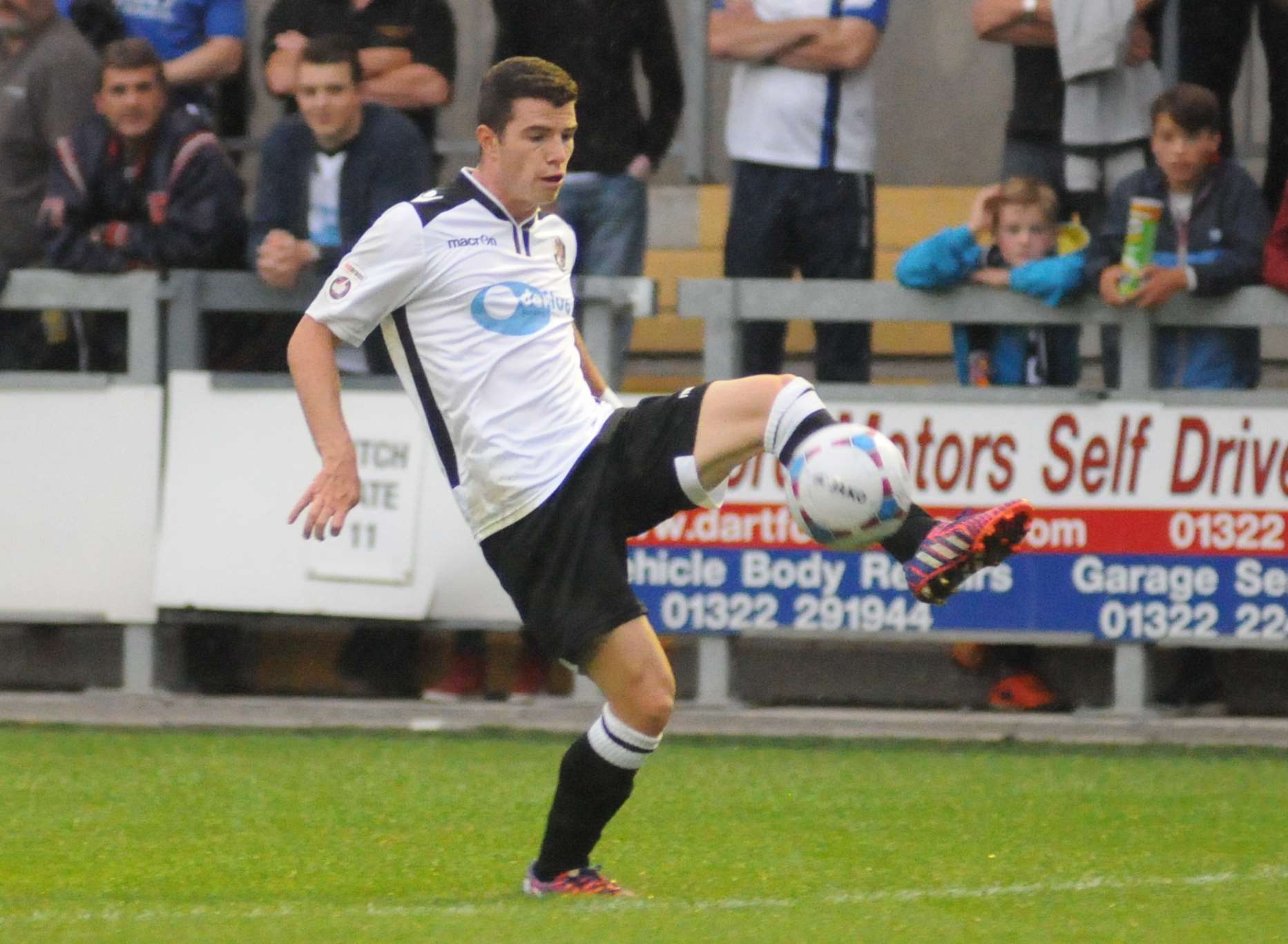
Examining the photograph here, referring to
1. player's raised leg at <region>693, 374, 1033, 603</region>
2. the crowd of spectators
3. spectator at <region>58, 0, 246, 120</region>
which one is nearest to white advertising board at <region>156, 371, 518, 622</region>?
the crowd of spectators

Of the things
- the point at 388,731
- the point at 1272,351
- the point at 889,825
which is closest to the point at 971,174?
the point at 1272,351

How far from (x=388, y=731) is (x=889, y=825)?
2.57 meters

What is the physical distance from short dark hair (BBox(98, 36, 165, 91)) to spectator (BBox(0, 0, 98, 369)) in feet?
1.56

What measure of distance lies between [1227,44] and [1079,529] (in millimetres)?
2440

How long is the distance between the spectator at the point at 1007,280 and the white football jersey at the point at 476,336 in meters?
3.36

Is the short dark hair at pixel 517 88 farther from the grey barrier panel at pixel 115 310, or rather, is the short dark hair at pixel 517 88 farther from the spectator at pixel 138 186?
the grey barrier panel at pixel 115 310

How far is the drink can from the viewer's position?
8.23 meters

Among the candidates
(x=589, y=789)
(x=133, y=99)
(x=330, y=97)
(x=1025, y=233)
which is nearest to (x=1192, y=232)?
(x=1025, y=233)

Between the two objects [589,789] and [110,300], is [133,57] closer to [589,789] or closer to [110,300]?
[110,300]

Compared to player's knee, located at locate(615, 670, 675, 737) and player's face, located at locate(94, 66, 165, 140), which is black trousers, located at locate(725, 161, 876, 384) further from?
player's knee, located at locate(615, 670, 675, 737)

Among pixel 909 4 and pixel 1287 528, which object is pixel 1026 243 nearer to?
pixel 1287 528

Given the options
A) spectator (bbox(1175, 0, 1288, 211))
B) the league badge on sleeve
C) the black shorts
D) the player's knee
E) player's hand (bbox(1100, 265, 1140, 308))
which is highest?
spectator (bbox(1175, 0, 1288, 211))

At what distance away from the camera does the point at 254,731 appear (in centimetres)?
866

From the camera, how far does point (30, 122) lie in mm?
9641
